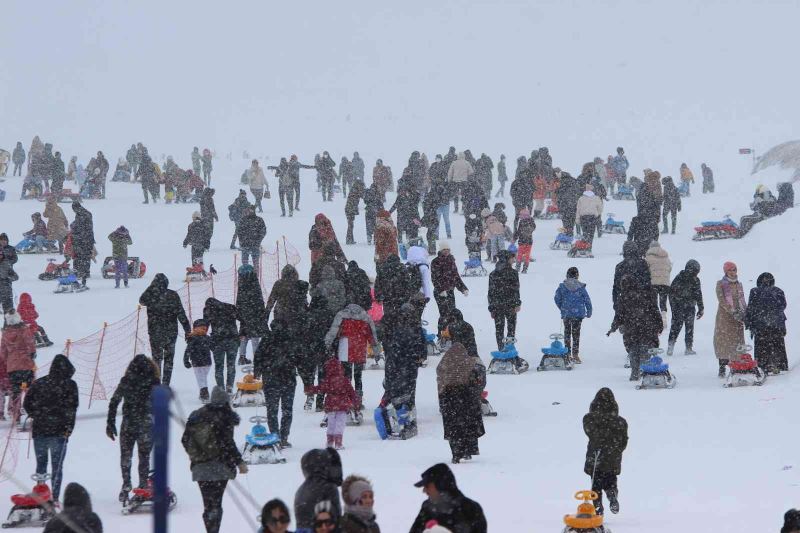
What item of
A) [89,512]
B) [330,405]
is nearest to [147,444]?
[330,405]

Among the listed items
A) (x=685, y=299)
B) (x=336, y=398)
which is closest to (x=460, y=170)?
(x=685, y=299)

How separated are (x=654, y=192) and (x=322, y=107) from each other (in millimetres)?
83381

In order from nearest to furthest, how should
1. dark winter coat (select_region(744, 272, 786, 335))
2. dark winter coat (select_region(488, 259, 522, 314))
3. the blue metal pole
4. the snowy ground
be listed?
the blue metal pole, the snowy ground, dark winter coat (select_region(744, 272, 786, 335)), dark winter coat (select_region(488, 259, 522, 314))

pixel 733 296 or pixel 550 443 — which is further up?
pixel 733 296

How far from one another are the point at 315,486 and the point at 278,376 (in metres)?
5.14

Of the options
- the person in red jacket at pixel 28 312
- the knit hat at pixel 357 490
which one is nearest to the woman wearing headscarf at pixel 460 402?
the knit hat at pixel 357 490

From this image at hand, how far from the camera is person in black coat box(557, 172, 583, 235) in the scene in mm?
26812

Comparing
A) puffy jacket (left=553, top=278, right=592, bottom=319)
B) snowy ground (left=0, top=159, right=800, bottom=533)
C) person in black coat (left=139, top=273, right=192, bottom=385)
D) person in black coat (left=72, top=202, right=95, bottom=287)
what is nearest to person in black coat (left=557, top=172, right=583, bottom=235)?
snowy ground (left=0, top=159, right=800, bottom=533)

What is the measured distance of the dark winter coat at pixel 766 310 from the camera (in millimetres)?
15812

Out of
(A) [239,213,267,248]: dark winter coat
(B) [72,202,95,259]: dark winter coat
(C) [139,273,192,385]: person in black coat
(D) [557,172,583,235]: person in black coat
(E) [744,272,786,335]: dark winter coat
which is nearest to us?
(C) [139,273,192,385]: person in black coat

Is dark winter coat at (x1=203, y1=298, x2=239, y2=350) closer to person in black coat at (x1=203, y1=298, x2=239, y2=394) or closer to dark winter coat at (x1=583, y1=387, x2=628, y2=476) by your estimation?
person in black coat at (x1=203, y1=298, x2=239, y2=394)

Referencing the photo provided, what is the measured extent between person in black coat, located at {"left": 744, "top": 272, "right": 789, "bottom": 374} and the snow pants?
27.8 feet

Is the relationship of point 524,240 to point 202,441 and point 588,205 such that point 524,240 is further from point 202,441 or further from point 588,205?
point 202,441

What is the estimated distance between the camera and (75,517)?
23.0 feet
